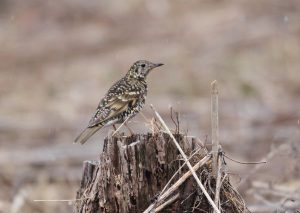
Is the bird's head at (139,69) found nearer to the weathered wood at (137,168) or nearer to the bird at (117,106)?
the bird at (117,106)

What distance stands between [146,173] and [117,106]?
2.28 metres

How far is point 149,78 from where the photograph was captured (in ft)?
63.1

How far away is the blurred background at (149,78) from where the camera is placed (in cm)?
1271

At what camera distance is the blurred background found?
12.7 m

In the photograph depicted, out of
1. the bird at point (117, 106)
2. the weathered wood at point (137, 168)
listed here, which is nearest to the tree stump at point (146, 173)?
the weathered wood at point (137, 168)

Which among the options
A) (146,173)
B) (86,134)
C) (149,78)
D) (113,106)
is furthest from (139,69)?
(149,78)

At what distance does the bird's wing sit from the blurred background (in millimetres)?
1490

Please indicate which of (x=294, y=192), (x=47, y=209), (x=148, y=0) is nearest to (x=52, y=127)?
(x=47, y=209)

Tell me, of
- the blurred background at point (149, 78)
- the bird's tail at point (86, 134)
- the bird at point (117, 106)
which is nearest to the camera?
the bird's tail at point (86, 134)

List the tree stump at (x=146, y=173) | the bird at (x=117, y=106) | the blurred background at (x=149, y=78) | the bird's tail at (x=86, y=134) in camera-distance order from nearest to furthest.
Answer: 1. the tree stump at (x=146, y=173)
2. the bird's tail at (x=86, y=134)
3. the bird at (x=117, y=106)
4. the blurred background at (x=149, y=78)

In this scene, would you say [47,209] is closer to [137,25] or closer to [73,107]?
[73,107]

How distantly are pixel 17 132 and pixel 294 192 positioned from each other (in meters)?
7.43

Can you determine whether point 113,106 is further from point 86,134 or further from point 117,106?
point 86,134

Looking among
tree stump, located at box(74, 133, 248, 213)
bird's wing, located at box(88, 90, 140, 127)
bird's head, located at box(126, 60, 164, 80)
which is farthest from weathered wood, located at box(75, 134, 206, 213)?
bird's head, located at box(126, 60, 164, 80)
